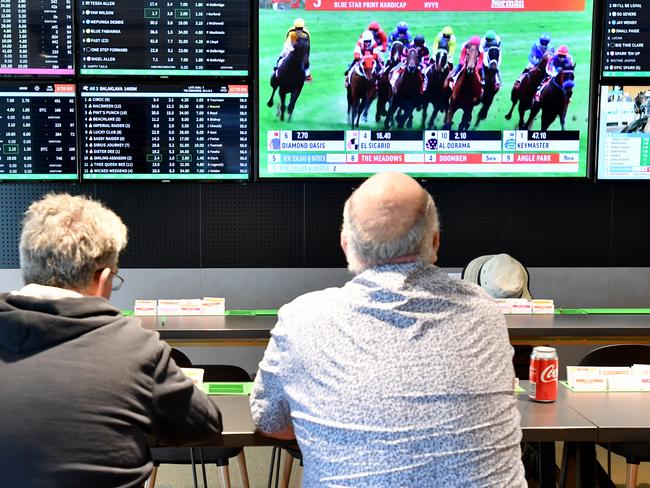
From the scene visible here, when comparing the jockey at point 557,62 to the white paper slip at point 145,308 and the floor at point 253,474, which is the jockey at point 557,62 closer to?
the floor at point 253,474

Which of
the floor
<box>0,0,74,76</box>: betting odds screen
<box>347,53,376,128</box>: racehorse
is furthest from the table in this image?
<box>0,0,74,76</box>: betting odds screen

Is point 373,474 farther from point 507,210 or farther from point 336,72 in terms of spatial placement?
point 507,210

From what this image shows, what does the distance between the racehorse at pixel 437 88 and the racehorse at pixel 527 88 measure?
1.37ft

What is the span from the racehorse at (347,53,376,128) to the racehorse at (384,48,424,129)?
14cm

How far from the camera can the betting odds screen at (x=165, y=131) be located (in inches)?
178

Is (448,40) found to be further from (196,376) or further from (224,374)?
(196,376)

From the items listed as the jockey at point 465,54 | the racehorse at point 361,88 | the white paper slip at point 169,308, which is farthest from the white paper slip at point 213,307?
the jockey at point 465,54

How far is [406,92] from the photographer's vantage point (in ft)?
15.1

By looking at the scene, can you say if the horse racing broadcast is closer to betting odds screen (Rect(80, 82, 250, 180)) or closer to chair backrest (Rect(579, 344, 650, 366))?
betting odds screen (Rect(80, 82, 250, 180))

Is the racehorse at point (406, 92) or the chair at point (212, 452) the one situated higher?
the racehorse at point (406, 92)

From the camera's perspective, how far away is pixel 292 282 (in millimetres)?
4918

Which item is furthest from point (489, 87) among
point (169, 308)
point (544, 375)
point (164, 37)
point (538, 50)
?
point (544, 375)

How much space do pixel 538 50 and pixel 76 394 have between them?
156 inches

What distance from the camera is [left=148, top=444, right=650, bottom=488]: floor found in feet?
11.8
